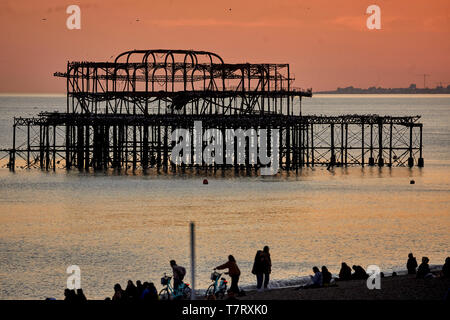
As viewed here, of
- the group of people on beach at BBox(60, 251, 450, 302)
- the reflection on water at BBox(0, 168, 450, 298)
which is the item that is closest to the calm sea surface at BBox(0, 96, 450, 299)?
the reflection on water at BBox(0, 168, 450, 298)

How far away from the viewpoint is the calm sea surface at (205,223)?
128 feet

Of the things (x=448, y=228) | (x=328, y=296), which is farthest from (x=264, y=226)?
(x=328, y=296)

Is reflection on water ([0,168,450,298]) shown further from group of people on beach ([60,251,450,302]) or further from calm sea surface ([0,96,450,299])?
group of people on beach ([60,251,450,302])

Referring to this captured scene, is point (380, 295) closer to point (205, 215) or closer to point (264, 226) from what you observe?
point (264, 226)

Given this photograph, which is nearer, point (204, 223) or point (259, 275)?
point (259, 275)

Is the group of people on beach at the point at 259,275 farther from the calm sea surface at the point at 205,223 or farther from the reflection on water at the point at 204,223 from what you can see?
the reflection on water at the point at 204,223

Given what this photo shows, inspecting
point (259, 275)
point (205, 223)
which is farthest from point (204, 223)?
point (259, 275)

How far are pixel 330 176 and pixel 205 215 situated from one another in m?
28.5

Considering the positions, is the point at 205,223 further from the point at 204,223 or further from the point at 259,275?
the point at 259,275

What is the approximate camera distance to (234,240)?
46.7m

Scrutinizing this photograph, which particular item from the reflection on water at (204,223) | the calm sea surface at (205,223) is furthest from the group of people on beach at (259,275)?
the reflection on water at (204,223)

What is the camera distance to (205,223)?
53719mm

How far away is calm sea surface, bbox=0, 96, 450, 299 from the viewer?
128 ft

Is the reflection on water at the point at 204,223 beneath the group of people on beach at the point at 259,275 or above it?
beneath
